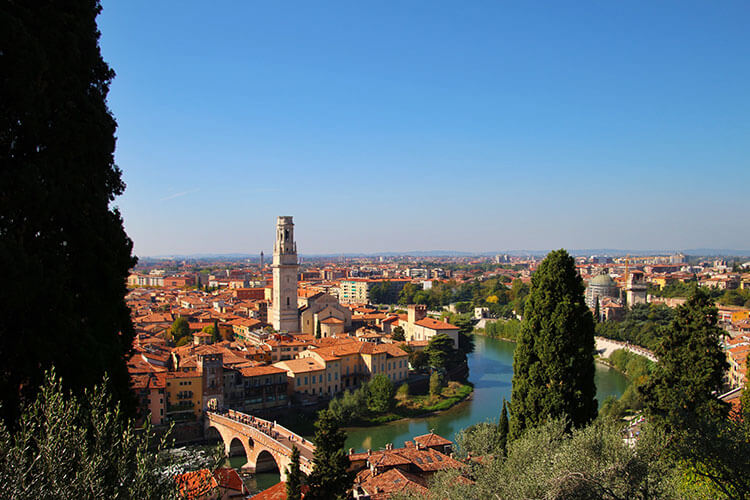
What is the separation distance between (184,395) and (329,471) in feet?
33.3

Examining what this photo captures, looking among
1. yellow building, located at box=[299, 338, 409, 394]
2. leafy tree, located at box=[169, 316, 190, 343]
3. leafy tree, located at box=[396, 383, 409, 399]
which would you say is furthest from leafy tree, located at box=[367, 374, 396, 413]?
leafy tree, located at box=[169, 316, 190, 343]

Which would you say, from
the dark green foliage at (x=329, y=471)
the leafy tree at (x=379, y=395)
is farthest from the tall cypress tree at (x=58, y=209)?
the leafy tree at (x=379, y=395)

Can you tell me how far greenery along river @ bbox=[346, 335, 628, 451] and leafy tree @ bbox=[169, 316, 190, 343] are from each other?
1443 cm

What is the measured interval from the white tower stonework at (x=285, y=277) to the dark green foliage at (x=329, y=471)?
1960cm

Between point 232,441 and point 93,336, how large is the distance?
13.2 metres

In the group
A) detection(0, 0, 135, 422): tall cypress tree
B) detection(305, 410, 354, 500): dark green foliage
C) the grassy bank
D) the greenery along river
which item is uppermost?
detection(0, 0, 135, 422): tall cypress tree

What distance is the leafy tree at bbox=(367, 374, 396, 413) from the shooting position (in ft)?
63.4

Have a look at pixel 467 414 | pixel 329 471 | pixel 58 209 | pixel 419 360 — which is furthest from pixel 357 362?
pixel 58 209

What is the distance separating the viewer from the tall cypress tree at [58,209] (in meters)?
3.59

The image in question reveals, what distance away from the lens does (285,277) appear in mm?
28719

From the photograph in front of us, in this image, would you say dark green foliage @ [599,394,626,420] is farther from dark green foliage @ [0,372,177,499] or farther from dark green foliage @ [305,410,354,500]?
dark green foliage @ [0,372,177,499]

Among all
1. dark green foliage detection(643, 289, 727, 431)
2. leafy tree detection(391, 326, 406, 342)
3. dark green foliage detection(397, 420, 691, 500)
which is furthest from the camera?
leafy tree detection(391, 326, 406, 342)

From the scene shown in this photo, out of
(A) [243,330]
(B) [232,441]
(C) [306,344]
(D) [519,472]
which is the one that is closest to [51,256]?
(D) [519,472]

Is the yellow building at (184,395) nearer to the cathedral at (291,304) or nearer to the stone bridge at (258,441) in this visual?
the stone bridge at (258,441)
